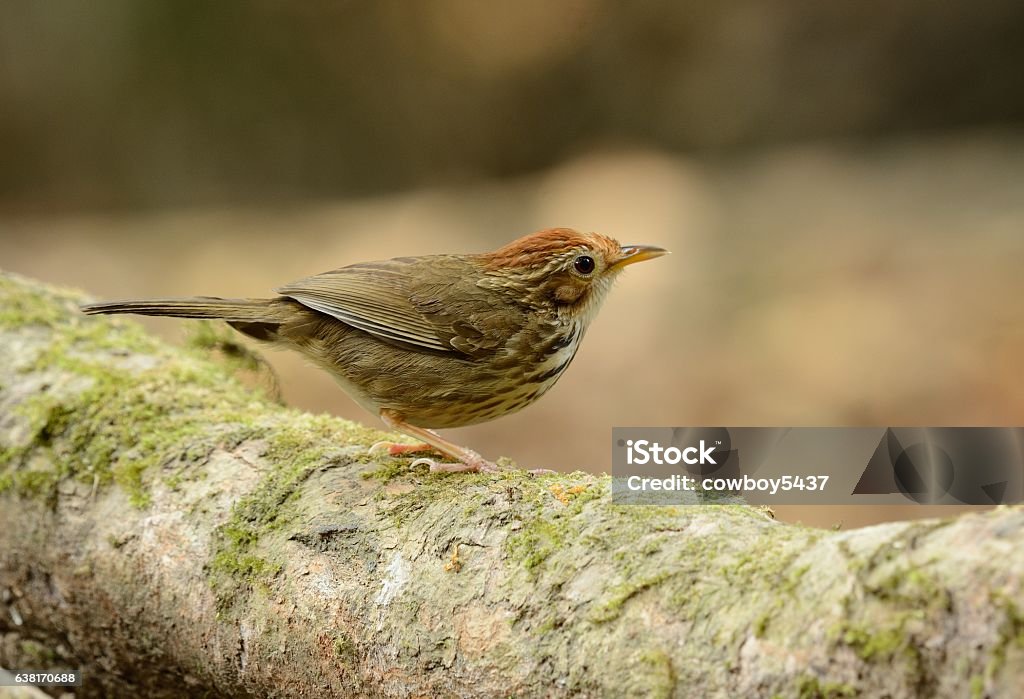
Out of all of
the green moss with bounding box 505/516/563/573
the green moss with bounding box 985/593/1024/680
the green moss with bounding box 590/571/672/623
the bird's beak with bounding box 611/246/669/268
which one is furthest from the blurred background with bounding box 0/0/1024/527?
the green moss with bounding box 985/593/1024/680

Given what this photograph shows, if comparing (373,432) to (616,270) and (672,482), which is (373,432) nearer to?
(616,270)

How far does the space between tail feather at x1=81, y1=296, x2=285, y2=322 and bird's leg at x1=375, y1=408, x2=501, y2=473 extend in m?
0.64

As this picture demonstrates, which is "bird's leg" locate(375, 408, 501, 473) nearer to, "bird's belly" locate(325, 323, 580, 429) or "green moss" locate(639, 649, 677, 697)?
"bird's belly" locate(325, 323, 580, 429)

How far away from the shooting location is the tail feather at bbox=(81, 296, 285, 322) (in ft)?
12.0

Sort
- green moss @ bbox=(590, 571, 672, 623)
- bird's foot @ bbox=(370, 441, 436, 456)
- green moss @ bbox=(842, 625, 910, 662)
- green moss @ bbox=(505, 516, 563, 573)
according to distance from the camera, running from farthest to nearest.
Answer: bird's foot @ bbox=(370, 441, 436, 456) < green moss @ bbox=(505, 516, 563, 573) < green moss @ bbox=(590, 571, 672, 623) < green moss @ bbox=(842, 625, 910, 662)

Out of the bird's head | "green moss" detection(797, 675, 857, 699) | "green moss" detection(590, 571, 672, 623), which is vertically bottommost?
"green moss" detection(797, 675, 857, 699)

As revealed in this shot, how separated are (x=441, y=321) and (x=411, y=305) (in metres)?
0.17

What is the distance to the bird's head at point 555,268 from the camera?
152 inches

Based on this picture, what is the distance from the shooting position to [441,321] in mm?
3797

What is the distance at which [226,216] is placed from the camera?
14.0 metres

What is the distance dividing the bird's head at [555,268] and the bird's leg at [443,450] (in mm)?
667

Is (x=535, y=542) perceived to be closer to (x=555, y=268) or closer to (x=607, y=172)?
(x=555, y=268)

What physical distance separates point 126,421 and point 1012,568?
3265 mm

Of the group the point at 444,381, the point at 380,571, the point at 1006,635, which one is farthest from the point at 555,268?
the point at 1006,635
